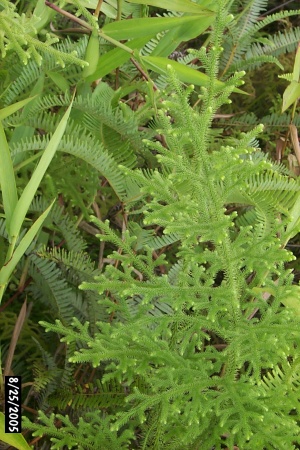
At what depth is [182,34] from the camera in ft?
2.93

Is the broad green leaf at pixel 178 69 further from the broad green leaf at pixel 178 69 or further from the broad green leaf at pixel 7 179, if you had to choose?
the broad green leaf at pixel 7 179

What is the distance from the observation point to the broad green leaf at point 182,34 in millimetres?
866

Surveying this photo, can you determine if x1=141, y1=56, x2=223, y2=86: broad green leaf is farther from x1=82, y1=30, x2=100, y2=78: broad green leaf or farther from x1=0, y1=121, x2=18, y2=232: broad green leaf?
x1=0, y1=121, x2=18, y2=232: broad green leaf

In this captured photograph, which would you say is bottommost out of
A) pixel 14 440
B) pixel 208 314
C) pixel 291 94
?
pixel 14 440

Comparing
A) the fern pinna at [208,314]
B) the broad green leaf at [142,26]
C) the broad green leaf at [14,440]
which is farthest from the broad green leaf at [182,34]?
the broad green leaf at [14,440]

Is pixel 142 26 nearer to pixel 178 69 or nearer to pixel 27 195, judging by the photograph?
pixel 178 69

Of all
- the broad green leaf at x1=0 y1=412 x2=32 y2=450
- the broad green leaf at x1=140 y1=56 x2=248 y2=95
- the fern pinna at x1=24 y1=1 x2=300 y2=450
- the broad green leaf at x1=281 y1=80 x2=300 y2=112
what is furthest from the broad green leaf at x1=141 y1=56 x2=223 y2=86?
the broad green leaf at x1=0 y1=412 x2=32 y2=450

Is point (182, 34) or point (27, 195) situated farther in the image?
point (182, 34)

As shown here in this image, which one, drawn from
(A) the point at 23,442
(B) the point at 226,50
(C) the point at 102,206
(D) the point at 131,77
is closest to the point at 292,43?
(B) the point at 226,50

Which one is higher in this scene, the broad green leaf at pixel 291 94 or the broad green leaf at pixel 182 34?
the broad green leaf at pixel 182 34

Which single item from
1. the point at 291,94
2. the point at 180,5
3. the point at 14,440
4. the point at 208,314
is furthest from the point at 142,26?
the point at 14,440

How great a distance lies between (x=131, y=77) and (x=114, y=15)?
6.0 inches

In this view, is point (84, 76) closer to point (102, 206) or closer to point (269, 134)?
point (102, 206)

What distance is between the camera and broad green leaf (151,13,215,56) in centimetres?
87
